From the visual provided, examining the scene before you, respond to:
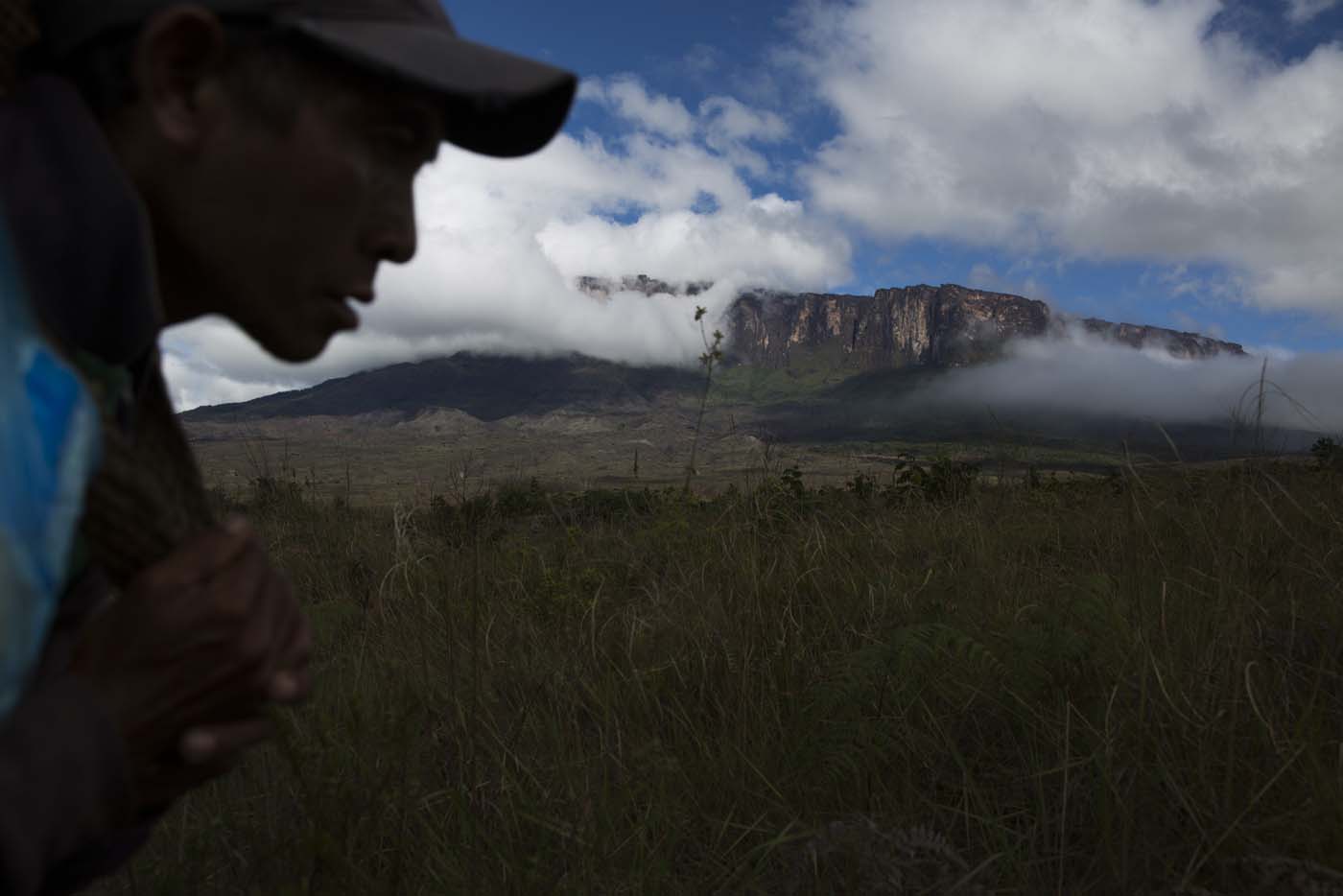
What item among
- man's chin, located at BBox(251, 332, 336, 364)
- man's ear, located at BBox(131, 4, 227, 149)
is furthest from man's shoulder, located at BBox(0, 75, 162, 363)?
man's chin, located at BBox(251, 332, 336, 364)

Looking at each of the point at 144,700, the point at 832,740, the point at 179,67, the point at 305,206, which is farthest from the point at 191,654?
the point at 832,740

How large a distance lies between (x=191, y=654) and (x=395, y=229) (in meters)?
0.56

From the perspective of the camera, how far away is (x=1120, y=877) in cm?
179

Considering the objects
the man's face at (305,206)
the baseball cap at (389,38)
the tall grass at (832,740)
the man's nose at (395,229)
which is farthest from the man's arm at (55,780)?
the tall grass at (832,740)

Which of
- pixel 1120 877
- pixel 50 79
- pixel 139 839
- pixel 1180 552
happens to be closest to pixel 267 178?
pixel 50 79

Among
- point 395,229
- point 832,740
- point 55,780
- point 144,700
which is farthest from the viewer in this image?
point 832,740

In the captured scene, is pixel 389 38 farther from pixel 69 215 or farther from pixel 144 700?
pixel 144 700

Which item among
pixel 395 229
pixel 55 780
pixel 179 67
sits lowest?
pixel 55 780

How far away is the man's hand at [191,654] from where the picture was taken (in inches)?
34.3

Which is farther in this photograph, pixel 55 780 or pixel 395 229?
pixel 395 229

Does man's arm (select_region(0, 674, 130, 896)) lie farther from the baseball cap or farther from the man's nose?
the baseball cap

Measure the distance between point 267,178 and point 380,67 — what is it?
0.19 meters

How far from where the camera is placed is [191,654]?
89 centimetres

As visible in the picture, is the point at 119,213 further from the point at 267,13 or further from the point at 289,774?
the point at 289,774
